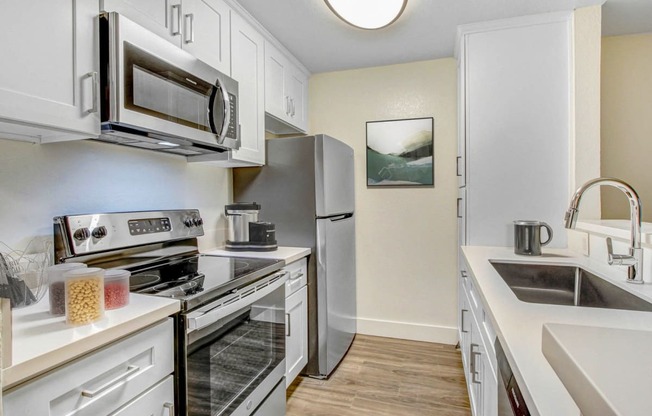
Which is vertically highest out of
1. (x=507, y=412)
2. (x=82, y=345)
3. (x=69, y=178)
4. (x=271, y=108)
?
(x=271, y=108)

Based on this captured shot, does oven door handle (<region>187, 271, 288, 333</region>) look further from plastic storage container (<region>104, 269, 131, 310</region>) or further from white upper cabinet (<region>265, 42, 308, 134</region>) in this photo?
white upper cabinet (<region>265, 42, 308, 134</region>)

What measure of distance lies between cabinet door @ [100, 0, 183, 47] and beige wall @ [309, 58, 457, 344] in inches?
69.3

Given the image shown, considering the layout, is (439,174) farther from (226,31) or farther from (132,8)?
(132,8)

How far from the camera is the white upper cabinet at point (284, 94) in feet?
7.89

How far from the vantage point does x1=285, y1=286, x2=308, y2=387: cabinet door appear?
1970 millimetres

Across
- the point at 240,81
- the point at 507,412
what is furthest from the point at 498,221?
the point at 240,81

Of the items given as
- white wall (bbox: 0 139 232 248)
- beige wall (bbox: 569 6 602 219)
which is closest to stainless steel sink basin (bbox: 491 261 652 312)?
beige wall (bbox: 569 6 602 219)

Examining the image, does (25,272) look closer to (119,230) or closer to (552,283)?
(119,230)

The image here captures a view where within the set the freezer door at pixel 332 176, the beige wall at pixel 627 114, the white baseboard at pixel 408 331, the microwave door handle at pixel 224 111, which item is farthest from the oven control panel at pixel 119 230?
the beige wall at pixel 627 114

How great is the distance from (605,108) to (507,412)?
8.33 ft

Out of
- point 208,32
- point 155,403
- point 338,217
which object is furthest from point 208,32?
point 155,403

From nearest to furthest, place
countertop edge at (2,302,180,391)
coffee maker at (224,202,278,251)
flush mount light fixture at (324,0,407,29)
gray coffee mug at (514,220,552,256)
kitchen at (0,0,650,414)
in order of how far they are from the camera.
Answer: countertop edge at (2,302,180,391) < flush mount light fixture at (324,0,407,29) < gray coffee mug at (514,220,552,256) < coffee maker at (224,202,278,251) < kitchen at (0,0,650,414)

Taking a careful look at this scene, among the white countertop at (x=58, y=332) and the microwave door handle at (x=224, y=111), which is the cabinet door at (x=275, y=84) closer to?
the microwave door handle at (x=224, y=111)

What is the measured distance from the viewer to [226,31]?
1.90m
